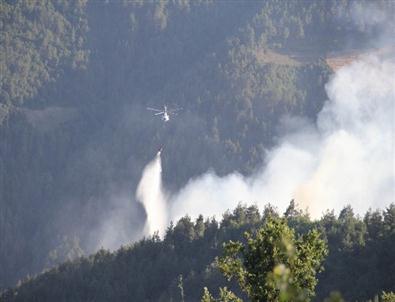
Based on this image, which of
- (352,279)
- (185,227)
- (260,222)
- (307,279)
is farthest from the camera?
(185,227)

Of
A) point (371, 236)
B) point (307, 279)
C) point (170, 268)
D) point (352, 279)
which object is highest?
point (170, 268)

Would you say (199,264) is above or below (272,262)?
above

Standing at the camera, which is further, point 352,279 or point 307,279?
point 352,279

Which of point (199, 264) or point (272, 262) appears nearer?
point (272, 262)

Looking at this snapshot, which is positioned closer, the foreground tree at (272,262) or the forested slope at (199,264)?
the foreground tree at (272,262)

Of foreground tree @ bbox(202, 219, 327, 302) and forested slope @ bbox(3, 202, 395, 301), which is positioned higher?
forested slope @ bbox(3, 202, 395, 301)

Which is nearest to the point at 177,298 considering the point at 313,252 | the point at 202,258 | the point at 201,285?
the point at 201,285

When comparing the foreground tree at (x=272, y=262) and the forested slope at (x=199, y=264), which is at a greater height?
the forested slope at (x=199, y=264)

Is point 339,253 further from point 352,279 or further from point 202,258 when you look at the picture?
point 202,258

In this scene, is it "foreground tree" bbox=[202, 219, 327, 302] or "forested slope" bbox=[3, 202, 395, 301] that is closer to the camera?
"foreground tree" bbox=[202, 219, 327, 302]

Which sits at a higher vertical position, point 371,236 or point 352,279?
point 371,236

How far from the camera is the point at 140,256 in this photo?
561 feet

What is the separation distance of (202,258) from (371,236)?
28.6m

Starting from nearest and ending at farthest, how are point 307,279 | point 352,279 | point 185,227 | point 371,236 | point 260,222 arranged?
1. point 307,279
2. point 352,279
3. point 371,236
4. point 260,222
5. point 185,227
